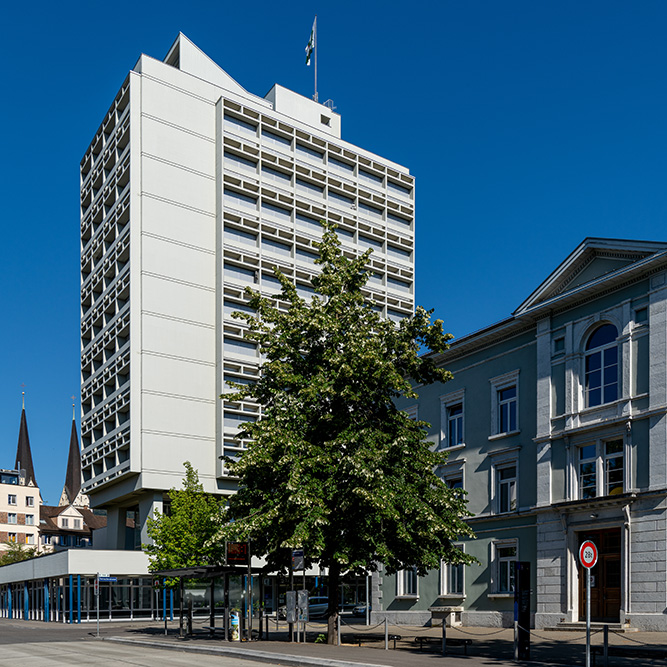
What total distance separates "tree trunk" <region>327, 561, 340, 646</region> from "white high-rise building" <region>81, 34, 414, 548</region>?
35.0 meters

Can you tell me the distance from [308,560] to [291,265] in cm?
4962

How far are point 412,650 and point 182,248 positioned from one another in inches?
1900

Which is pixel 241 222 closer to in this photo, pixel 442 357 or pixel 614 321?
pixel 442 357

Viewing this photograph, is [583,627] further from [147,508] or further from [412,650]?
[147,508]

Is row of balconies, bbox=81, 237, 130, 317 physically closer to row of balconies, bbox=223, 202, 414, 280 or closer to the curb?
row of balconies, bbox=223, 202, 414, 280

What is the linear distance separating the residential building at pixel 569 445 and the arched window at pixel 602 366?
5 cm

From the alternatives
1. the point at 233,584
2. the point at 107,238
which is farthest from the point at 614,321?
the point at 107,238

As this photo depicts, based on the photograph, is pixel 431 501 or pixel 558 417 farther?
pixel 558 417

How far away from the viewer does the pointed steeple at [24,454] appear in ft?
457

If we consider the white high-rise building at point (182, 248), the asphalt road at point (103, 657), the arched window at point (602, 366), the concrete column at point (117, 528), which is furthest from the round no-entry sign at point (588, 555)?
the concrete column at point (117, 528)

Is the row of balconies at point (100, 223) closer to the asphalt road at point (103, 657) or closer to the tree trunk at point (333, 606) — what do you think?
the asphalt road at point (103, 657)

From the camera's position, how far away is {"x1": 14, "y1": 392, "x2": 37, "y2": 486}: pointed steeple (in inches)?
5482

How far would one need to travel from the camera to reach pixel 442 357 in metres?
41.1

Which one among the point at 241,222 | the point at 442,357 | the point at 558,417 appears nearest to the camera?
the point at 558,417
